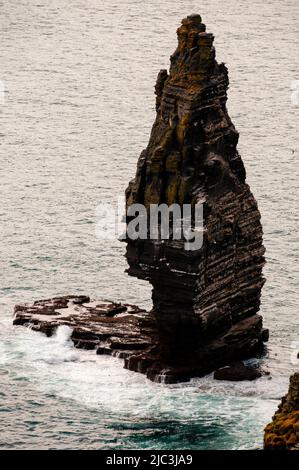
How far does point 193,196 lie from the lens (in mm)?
174375

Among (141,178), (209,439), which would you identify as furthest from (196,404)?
(141,178)

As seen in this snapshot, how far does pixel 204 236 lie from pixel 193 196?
10.9ft

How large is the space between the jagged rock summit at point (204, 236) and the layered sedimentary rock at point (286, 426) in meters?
20.5

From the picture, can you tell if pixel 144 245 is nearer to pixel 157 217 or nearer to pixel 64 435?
pixel 157 217

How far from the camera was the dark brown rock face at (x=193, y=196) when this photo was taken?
174000 mm

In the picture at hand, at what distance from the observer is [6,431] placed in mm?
168750

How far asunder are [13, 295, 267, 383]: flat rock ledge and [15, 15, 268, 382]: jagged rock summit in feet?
0.38
